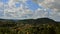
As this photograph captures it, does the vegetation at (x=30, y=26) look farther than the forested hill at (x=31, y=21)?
No

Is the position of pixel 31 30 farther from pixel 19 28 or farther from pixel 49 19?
pixel 49 19

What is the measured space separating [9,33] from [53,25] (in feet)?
20.4

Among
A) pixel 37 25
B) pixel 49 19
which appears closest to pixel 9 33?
pixel 37 25

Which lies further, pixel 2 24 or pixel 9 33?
pixel 2 24

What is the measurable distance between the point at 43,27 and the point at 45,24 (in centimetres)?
71

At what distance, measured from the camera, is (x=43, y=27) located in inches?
944

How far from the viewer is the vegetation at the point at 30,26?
23.1m

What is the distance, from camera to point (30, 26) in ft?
76.9

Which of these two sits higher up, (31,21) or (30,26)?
(31,21)

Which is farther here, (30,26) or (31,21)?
(31,21)

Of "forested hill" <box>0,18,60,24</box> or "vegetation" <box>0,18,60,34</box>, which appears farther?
"forested hill" <box>0,18,60,24</box>

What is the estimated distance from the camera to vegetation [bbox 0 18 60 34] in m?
23.1

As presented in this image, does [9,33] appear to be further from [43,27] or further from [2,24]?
[43,27]

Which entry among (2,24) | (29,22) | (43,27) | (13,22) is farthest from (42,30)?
(2,24)
